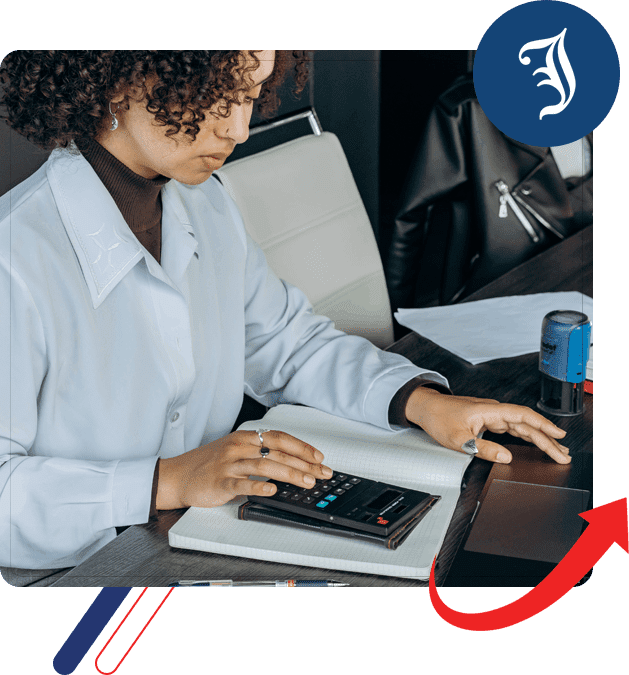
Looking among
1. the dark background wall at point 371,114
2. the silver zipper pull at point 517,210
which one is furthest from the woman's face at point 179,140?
the silver zipper pull at point 517,210

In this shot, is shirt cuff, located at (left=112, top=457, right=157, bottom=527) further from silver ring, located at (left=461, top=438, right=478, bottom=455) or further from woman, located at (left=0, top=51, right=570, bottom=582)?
silver ring, located at (left=461, top=438, right=478, bottom=455)

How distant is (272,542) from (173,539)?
13cm

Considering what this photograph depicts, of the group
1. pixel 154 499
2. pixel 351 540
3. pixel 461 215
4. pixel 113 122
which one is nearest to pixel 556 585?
pixel 351 540

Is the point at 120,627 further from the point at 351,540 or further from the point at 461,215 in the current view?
the point at 461,215

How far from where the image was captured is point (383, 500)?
107 cm

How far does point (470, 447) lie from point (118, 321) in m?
0.57

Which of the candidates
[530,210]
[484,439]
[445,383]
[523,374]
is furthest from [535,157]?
[484,439]

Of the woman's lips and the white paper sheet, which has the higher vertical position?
the woman's lips

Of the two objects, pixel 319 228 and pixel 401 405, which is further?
pixel 319 228

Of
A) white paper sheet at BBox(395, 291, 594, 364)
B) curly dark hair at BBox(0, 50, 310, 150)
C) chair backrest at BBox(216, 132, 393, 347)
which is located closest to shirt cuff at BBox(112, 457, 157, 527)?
curly dark hair at BBox(0, 50, 310, 150)

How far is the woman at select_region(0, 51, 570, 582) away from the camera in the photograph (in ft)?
3.47

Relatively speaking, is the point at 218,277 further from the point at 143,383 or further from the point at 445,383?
the point at 445,383

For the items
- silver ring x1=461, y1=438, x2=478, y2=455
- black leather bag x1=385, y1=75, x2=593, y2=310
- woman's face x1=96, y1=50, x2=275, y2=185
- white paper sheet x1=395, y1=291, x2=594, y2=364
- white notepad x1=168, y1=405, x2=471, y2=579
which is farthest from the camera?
black leather bag x1=385, y1=75, x2=593, y2=310

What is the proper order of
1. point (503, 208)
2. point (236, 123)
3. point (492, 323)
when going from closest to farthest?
point (236, 123)
point (492, 323)
point (503, 208)
